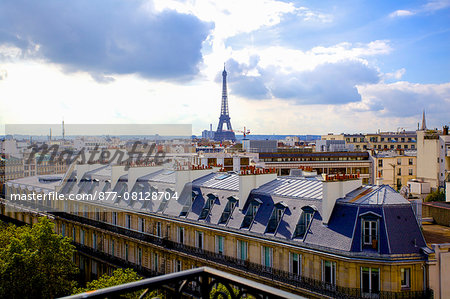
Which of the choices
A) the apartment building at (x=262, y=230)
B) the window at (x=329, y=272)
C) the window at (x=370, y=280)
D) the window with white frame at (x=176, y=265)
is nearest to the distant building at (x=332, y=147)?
the apartment building at (x=262, y=230)

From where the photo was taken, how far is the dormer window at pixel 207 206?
24781 millimetres

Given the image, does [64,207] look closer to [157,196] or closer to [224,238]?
[157,196]

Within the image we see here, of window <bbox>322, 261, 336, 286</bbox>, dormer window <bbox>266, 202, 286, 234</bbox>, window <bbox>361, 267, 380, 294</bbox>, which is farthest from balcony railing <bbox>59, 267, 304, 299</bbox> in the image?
dormer window <bbox>266, 202, 286, 234</bbox>

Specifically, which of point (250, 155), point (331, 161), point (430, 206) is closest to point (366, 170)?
point (331, 161)

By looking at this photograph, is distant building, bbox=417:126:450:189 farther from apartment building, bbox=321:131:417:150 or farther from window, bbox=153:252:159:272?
window, bbox=153:252:159:272

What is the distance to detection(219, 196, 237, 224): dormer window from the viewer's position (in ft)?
77.2

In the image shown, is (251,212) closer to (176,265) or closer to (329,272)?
(329,272)

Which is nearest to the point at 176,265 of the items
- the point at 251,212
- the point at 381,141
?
the point at 251,212

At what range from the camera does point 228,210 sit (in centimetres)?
2369

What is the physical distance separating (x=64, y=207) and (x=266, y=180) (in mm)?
22311

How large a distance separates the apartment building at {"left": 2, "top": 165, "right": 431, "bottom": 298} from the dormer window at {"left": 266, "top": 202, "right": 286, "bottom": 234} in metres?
0.05

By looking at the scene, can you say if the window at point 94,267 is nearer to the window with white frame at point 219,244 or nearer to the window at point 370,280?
the window with white frame at point 219,244

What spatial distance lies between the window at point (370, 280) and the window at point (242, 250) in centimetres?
628

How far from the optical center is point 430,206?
24906 mm
